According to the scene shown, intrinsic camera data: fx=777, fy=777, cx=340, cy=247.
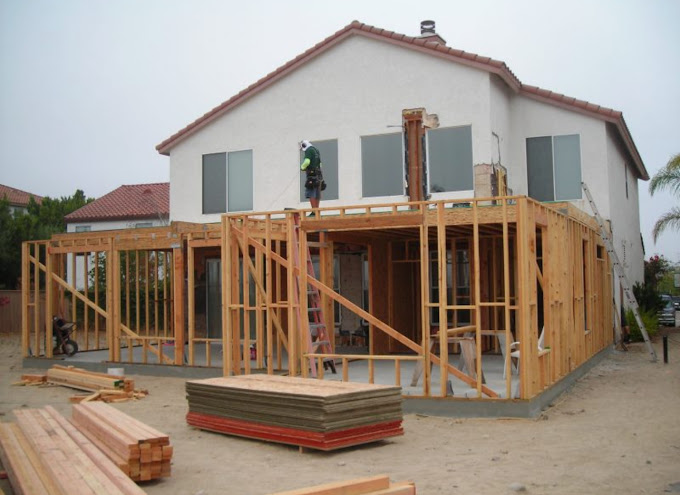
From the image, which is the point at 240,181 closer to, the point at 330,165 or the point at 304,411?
the point at 330,165

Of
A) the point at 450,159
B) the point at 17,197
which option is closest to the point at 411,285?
the point at 450,159

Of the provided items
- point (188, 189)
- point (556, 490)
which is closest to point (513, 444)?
point (556, 490)

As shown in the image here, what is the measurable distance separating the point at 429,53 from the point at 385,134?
7.06ft

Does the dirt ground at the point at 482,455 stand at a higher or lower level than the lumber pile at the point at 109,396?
lower

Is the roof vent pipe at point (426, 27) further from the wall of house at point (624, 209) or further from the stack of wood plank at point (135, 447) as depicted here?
the stack of wood plank at point (135, 447)

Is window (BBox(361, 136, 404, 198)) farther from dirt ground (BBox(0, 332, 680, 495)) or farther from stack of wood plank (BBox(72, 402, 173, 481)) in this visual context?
stack of wood plank (BBox(72, 402, 173, 481))

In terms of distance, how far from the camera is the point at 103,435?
862cm

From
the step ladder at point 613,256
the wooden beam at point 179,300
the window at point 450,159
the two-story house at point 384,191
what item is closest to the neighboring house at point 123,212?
the two-story house at point 384,191

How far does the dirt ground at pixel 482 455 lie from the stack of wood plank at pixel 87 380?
96 centimetres

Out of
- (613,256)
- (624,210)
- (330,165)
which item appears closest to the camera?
(613,256)

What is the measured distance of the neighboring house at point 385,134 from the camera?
58.9ft

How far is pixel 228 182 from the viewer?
2070 centimetres

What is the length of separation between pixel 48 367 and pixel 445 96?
11.1m

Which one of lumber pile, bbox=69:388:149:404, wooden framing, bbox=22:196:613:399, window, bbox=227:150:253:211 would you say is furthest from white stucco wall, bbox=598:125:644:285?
lumber pile, bbox=69:388:149:404
